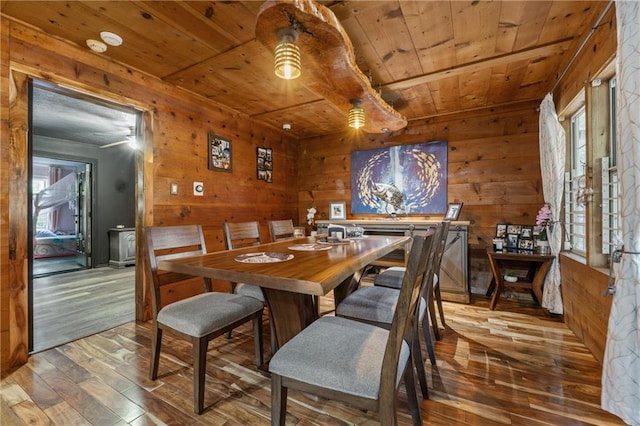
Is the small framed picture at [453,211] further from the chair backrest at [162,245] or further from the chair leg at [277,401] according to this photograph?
the chair leg at [277,401]

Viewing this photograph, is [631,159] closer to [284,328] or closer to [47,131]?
Result: [284,328]

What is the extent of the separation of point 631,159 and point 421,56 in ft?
5.08

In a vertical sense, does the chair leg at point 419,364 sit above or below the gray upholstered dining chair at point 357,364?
below

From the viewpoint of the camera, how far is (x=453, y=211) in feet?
11.2

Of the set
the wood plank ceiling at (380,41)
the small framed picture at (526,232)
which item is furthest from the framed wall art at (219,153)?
the small framed picture at (526,232)

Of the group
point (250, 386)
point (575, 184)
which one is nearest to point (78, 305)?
point (250, 386)

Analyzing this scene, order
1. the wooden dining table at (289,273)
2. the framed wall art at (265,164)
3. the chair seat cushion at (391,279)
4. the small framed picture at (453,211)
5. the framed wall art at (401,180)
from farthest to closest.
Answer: the framed wall art at (265,164)
the framed wall art at (401,180)
the small framed picture at (453,211)
the chair seat cushion at (391,279)
the wooden dining table at (289,273)

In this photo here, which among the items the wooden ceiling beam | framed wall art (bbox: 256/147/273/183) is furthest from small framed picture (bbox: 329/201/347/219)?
the wooden ceiling beam

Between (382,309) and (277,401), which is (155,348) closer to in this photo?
(277,401)

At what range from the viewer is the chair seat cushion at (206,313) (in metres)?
1.49

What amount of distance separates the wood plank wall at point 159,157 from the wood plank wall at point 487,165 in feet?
6.56

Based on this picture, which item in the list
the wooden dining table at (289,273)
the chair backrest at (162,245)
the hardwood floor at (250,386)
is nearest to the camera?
the wooden dining table at (289,273)

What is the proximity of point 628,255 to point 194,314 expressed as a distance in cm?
215

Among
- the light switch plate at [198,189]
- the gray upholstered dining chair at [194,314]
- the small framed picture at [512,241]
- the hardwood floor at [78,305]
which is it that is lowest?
the hardwood floor at [78,305]
